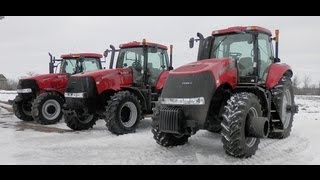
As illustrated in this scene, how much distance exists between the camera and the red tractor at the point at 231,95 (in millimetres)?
6525

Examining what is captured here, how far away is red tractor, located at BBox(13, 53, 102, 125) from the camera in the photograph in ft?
40.5

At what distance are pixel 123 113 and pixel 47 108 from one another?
11.6ft

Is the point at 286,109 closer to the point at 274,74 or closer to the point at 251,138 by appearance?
the point at 274,74

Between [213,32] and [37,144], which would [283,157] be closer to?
[213,32]

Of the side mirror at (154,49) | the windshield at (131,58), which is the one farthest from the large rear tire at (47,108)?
the side mirror at (154,49)

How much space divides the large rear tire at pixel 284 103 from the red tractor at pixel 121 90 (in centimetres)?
362

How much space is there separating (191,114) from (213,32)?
251 centimetres

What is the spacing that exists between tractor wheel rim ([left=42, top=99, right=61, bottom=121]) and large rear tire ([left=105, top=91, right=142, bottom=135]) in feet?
11.2

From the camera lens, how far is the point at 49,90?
1301 cm

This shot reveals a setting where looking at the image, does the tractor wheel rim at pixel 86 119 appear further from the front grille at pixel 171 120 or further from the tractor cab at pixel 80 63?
the front grille at pixel 171 120

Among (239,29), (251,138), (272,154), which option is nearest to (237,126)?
(251,138)

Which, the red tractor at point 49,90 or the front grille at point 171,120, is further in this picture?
the red tractor at point 49,90

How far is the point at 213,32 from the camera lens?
8.48 m

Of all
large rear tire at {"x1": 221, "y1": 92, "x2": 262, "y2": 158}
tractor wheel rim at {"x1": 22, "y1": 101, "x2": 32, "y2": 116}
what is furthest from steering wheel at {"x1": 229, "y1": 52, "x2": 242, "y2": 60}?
tractor wheel rim at {"x1": 22, "y1": 101, "x2": 32, "y2": 116}
